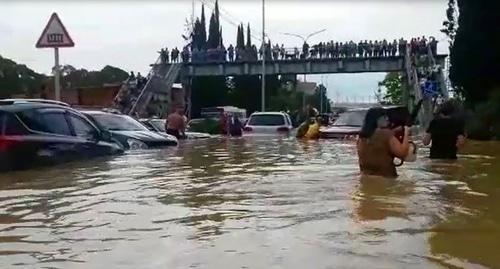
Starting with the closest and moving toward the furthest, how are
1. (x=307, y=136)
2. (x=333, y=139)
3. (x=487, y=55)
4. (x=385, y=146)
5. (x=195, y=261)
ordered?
(x=195, y=261)
(x=385, y=146)
(x=333, y=139)
(x=307, y=136)
(x=487, y=55)

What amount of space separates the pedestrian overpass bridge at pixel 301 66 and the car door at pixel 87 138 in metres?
42.8

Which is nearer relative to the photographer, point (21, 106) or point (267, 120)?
point (21, 106)

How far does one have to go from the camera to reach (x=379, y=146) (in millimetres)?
9656

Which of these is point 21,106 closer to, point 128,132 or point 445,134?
point 128,132

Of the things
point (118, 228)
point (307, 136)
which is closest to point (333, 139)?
point (307, 136)

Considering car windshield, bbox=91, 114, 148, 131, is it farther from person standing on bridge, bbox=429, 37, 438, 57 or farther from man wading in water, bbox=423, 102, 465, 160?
person standing on bridge, bbox=429, 37, 438, 57

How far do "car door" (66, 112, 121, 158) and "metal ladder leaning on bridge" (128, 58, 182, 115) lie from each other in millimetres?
31597

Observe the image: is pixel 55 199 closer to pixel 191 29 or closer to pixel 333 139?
pixel 333 139

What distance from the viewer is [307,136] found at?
77.6 feet

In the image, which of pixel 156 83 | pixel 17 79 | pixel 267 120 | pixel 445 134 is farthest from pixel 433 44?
pixel 445 134

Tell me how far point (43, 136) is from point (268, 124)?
17.3 m

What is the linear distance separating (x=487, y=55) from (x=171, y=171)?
16.6 m

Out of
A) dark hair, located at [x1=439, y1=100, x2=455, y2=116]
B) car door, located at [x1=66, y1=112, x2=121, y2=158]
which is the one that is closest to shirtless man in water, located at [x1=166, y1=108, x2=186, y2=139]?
car door, located at [x1=66, y1=112, x2=121, y2=158]

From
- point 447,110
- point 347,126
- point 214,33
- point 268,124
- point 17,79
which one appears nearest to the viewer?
point 447,110
